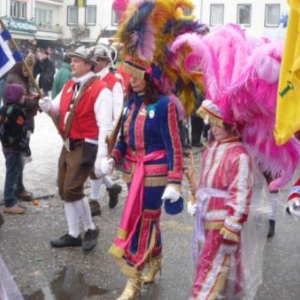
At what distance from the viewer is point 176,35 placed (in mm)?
4004

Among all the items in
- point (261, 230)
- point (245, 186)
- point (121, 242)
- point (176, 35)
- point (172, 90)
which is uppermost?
point (176, 35)

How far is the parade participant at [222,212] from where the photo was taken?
339 cm

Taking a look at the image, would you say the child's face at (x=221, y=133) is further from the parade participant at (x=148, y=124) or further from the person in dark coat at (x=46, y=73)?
the person in dark coat at (x=46, y=73)

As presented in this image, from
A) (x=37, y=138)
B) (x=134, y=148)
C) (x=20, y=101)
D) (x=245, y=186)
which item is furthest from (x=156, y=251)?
(x=37, y=138)

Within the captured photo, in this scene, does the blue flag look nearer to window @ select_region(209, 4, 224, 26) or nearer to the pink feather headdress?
the pink feather headdress

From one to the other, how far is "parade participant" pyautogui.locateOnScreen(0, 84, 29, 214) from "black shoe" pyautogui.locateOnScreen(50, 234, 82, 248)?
1069 mm

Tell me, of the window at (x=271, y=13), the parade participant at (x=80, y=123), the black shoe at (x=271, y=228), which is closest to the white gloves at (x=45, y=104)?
the parade participant at (x=80, y=123)

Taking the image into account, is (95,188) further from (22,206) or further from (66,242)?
(66,242)

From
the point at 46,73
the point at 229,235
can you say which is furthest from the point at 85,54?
the point at 46,73

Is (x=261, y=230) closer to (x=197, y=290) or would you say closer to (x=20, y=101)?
(x=197, y=290)

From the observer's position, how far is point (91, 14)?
192 feet

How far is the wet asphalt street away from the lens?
4.29m

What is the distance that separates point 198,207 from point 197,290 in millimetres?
495

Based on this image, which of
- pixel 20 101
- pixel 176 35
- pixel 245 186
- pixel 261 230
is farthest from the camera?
pixel 20 101
